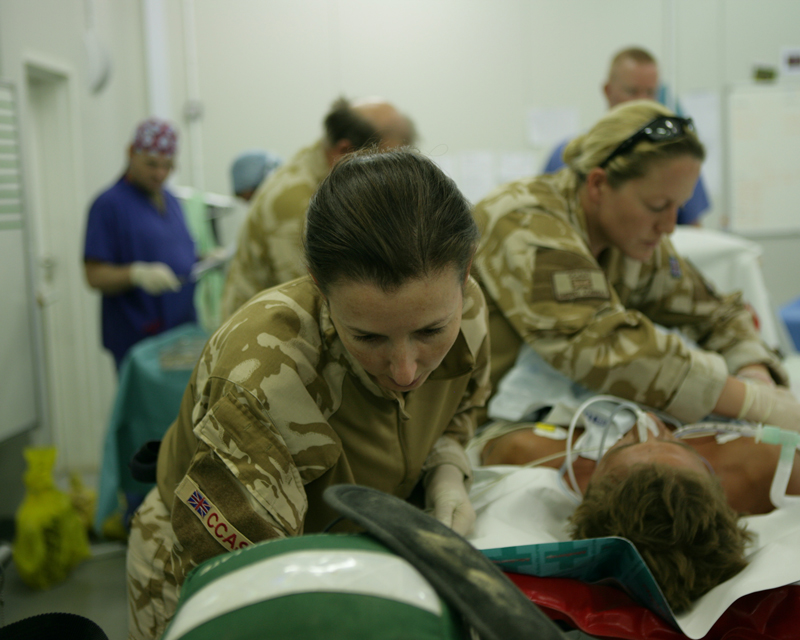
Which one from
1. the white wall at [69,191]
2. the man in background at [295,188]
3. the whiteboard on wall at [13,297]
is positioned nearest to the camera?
the man in background at [295,188]

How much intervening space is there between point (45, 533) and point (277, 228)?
1.41 metres

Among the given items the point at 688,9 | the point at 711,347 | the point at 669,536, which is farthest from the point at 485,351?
the point at 688,9

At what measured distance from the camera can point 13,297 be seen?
2623 millimetres

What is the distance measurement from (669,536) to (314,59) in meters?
4.05

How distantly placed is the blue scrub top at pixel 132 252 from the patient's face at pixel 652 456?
2.31 m

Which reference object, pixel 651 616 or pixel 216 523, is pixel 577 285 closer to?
pixel 651 616

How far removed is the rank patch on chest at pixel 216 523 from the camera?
0.89m

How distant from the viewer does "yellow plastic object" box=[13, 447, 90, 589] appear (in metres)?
2.39

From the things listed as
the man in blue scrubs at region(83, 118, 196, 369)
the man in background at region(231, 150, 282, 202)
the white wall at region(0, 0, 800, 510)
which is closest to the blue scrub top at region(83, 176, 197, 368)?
the man in blue scrubs at region(83, 118, 196, 369)

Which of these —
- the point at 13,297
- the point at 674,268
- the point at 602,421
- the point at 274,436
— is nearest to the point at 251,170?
the point at 13,297

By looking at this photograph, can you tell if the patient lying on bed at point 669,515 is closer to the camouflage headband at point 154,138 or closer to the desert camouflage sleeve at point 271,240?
the desert camouflage sleeve at point 271,240

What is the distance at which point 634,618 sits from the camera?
3.29 ft

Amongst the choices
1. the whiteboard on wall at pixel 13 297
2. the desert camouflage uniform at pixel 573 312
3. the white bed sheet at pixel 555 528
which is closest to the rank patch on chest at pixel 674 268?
the desert camouflage uniform at pixel 573 312

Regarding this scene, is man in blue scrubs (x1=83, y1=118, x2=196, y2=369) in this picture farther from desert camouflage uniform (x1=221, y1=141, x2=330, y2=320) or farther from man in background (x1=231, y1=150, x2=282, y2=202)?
desert camouflage uniform (x1=221, y1=141, x2=330, y2=320)
